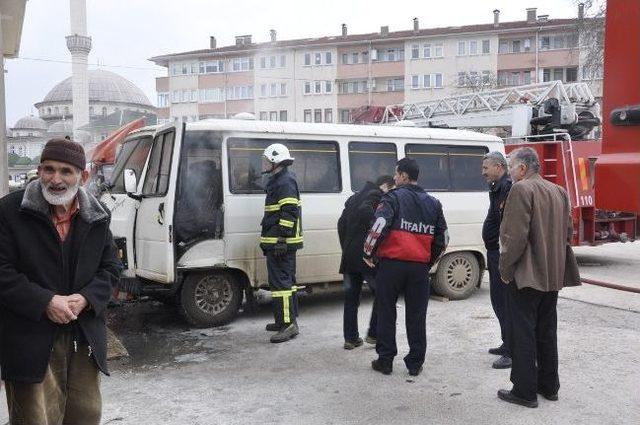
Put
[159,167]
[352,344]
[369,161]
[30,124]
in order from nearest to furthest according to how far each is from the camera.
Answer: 1. [352,344]
2. [159,167]
3. [369,161]
4. [30,124]

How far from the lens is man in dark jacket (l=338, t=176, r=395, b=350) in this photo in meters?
5.78

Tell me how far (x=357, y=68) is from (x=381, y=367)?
50.0 m

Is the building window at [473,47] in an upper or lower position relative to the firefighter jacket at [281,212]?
upper

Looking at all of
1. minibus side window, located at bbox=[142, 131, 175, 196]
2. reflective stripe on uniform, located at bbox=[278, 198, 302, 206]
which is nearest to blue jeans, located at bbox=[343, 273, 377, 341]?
reflective stripe on uniform, located at bbox=[278, 198, 302, 206]

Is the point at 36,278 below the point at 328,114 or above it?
below

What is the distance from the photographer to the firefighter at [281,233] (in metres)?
6.11

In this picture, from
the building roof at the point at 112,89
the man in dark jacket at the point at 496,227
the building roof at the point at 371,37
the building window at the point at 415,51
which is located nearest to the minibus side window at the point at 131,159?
the man in dark jacket at the point at 496,227

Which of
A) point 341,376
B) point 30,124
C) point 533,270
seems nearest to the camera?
point 533,270

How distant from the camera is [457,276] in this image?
8312mm

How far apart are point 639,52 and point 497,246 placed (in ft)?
12.0

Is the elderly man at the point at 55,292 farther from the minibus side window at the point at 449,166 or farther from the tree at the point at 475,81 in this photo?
the tree at the point at 475,81

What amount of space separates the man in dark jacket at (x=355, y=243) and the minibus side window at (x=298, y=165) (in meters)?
1.48

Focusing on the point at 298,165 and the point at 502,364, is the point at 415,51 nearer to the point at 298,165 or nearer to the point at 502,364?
the point at 298,165

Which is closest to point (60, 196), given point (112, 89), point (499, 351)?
point (499, 351)
